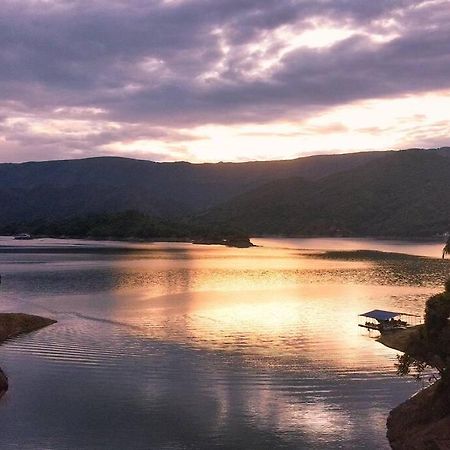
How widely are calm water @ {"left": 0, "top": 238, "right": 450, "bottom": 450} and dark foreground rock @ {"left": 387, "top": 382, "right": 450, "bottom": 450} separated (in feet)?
3.25

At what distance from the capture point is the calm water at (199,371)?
3419cm

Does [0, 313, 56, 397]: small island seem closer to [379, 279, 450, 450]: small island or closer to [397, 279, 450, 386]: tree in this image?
[379, 279, 450, 450]: small island

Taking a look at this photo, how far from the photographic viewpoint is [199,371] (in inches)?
1850

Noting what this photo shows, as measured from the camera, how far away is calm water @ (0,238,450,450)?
34.2 m

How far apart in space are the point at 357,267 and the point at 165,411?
115m

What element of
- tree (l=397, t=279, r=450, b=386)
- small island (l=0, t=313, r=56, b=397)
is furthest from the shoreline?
small island (l=0, t=313, r=56, b=397)

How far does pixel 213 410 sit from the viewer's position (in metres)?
37.9

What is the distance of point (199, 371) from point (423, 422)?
19172mm

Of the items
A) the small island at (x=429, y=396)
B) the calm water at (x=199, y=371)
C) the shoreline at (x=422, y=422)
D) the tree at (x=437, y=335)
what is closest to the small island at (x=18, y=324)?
the calm water at (x=199, y=371)

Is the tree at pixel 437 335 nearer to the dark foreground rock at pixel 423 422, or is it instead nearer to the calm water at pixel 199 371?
the dark foreground rock at pixel 423 422

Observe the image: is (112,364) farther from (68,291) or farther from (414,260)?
(414,260)

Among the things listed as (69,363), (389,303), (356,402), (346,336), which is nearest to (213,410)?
(356,402)

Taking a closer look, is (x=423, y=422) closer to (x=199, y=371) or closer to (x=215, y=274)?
(x=199, y=371)

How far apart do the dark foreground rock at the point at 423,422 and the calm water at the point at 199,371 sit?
39.0 inches
